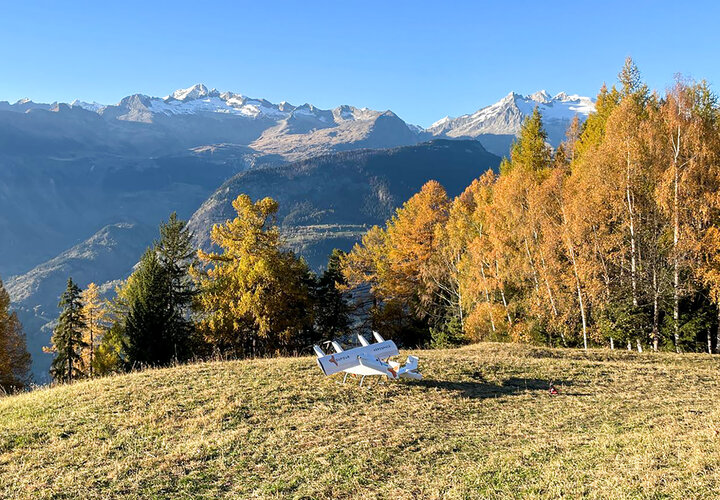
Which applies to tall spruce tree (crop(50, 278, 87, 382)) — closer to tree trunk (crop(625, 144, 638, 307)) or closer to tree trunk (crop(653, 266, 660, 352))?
tree trunk (crop(625, 144, 638, 307))

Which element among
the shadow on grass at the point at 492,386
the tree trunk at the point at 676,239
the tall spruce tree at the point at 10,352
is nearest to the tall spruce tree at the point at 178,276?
the tall spruce tree at the point at 10,352

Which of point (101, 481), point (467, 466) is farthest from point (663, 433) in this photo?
point (101, 481)

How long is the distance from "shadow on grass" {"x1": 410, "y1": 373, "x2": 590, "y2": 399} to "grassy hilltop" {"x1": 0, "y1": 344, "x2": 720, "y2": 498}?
0.39 feet

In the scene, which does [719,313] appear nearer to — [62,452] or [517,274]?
[517,274]

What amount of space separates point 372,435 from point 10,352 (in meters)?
56.3

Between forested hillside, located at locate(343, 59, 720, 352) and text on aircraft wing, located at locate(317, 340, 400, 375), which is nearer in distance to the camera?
text on aircraft wing, located at locate(317, 340, 400, 375)

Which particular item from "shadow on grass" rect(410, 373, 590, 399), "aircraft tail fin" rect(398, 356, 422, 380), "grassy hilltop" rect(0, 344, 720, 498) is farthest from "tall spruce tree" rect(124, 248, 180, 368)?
"shadow on grass" rect(410, 373, 590, 399)

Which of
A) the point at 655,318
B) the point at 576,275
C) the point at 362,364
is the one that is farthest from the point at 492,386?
the point at 655,318

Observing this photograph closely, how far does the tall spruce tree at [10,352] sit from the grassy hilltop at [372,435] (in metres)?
34.0

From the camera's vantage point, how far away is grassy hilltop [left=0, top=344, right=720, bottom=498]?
32.9 feet

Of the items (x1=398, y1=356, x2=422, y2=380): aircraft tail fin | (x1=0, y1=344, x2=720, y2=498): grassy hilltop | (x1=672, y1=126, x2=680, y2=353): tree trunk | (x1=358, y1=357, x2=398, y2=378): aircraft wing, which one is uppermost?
(x1=672, y1=126, x2=680, y2=353): tree trunk

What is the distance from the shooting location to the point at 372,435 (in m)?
13.4

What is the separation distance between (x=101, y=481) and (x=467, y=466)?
9082 millimetres

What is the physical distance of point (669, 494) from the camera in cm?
816
